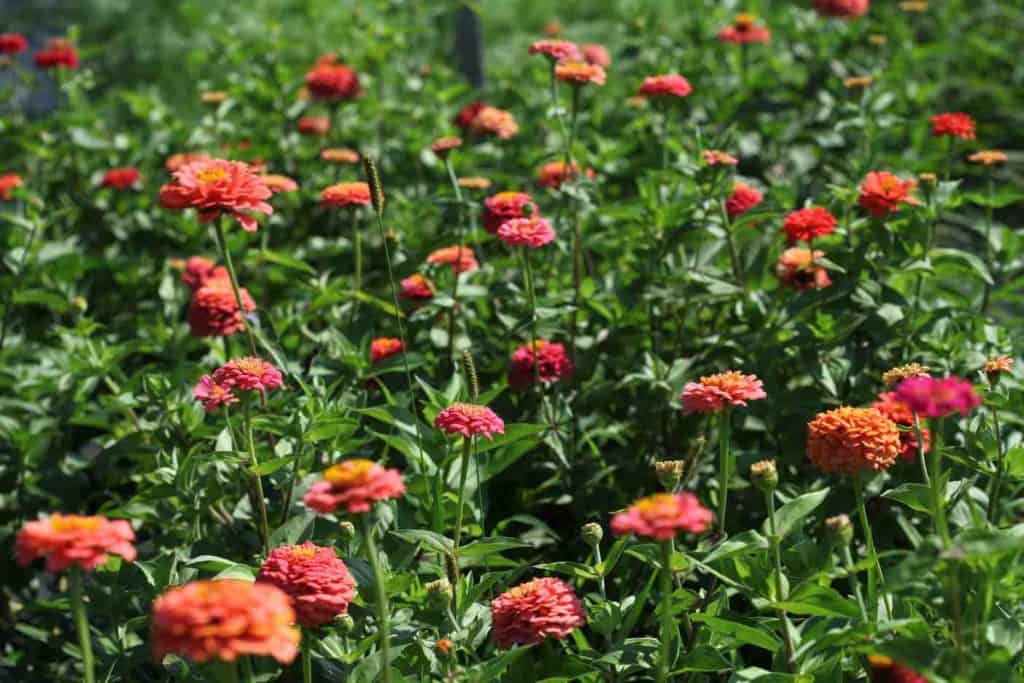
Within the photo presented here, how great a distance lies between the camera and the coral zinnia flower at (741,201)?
2.58m

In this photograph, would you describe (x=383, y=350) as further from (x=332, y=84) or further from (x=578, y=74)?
(x=332, y=84)

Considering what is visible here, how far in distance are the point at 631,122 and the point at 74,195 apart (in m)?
1.72

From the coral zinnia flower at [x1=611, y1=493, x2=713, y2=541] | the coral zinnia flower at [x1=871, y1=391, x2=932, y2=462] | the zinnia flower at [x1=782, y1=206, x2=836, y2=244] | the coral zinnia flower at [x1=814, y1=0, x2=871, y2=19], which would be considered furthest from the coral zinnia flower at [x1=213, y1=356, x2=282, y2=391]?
the coral zinnia flower at [x1=814, y1=0, x2=871, y2=19]

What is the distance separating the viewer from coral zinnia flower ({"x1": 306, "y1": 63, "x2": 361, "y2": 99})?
11.7 feet

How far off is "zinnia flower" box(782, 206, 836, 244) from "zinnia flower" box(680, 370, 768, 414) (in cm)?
73

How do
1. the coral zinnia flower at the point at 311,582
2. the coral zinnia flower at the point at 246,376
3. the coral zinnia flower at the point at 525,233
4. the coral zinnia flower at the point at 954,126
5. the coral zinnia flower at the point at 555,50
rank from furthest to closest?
the coral zinnia flower at the point at 954,126 → the coral zinnia flower at the point at 555,50 → the coral zinnia flower at the point at 525,233 → the coral zinnia flower at the point at 246,376 → the coral zinnia flower at the point at 311,582

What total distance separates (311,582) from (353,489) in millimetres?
237

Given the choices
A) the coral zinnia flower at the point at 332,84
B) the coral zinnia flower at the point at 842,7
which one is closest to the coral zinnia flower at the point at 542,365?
the coral zinnia flower at the point at 332,84

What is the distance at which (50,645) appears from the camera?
7.83 feet

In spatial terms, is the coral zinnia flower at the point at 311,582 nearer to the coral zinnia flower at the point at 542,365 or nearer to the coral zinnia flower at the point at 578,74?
the coral zinnia flower at the point at 542,365

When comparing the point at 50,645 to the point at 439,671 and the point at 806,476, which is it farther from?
the point at 806,476

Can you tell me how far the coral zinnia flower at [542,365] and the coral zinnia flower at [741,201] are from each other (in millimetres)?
488

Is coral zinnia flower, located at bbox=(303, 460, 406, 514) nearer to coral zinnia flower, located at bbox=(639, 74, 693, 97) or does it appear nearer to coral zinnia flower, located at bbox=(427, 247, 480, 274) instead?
coral zinnia flower, located at bbox=(427, 247, 480, 274)

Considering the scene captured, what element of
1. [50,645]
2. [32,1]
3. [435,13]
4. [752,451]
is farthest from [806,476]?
[32,1]
